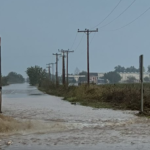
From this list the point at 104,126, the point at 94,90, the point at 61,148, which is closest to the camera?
the point at 61,148

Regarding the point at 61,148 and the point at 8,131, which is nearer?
the point at 61,148

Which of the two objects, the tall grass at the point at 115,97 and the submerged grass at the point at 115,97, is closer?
Answer: the submerged grass at the point at 115,97

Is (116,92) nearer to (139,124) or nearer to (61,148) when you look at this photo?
(139,124)

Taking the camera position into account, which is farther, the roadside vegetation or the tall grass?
the tall grass

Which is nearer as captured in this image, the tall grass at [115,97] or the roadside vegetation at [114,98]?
the roadside vegetation at [114,98]

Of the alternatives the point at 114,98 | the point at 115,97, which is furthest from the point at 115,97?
the point at 114,98

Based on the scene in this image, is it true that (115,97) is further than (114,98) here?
No

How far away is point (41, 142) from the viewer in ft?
33.0

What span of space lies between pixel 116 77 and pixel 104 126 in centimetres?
15619

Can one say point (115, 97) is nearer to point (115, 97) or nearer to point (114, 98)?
point (115, 97)

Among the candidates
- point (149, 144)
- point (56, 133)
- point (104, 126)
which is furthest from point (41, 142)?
point (104, 126)

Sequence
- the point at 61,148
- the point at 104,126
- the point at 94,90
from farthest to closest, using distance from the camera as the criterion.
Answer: the point at 94,90, the point at 104,126, the point at 61,148

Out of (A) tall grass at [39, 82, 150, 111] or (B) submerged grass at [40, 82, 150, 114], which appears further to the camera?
(A) tall grass at [39, 82, 150, 111]

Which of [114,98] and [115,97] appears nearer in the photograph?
[115,97]
